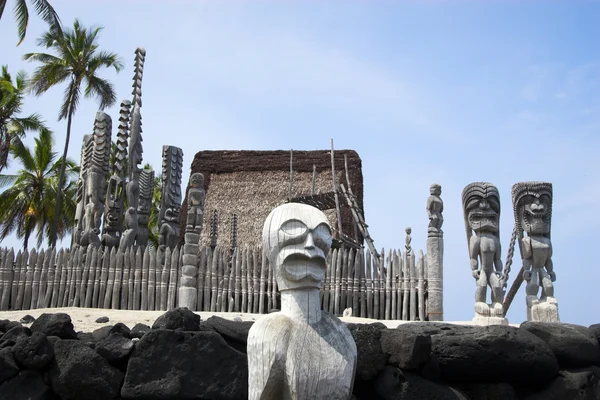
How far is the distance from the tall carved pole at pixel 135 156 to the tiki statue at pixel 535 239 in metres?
9.72

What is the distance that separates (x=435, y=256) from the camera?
1208cm

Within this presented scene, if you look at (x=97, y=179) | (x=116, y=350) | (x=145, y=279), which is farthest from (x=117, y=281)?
(x=116, y=350)

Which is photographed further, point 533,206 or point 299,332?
point 533,206

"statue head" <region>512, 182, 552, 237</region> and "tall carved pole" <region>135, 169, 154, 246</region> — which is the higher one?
"tall carved pole" <region>135, 169, 154, 246</region>

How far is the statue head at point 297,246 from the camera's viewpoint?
403 centimetres

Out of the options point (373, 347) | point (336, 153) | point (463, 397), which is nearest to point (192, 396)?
point (373, 347)

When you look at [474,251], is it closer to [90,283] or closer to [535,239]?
[535,239]

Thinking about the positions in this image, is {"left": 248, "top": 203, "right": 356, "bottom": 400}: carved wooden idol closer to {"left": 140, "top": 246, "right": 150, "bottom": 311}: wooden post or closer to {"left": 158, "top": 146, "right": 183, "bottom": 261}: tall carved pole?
{"left": 140, "top": 246, "right": 150, "bottom": 311}: wooden post

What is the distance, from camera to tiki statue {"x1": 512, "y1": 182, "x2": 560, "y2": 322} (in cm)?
1016

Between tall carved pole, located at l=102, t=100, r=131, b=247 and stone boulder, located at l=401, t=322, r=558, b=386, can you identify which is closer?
stone boulder, located at l=401, t=322, r=558, b=386

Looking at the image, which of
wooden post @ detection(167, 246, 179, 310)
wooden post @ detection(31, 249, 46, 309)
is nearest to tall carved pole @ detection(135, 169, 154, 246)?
wooden post @ detection(31, 249, 46, 309)

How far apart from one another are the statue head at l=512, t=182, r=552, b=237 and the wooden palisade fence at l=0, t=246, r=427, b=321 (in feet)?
8.26

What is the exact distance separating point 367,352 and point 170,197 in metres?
12.1

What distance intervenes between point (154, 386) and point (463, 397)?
324 centimetres
